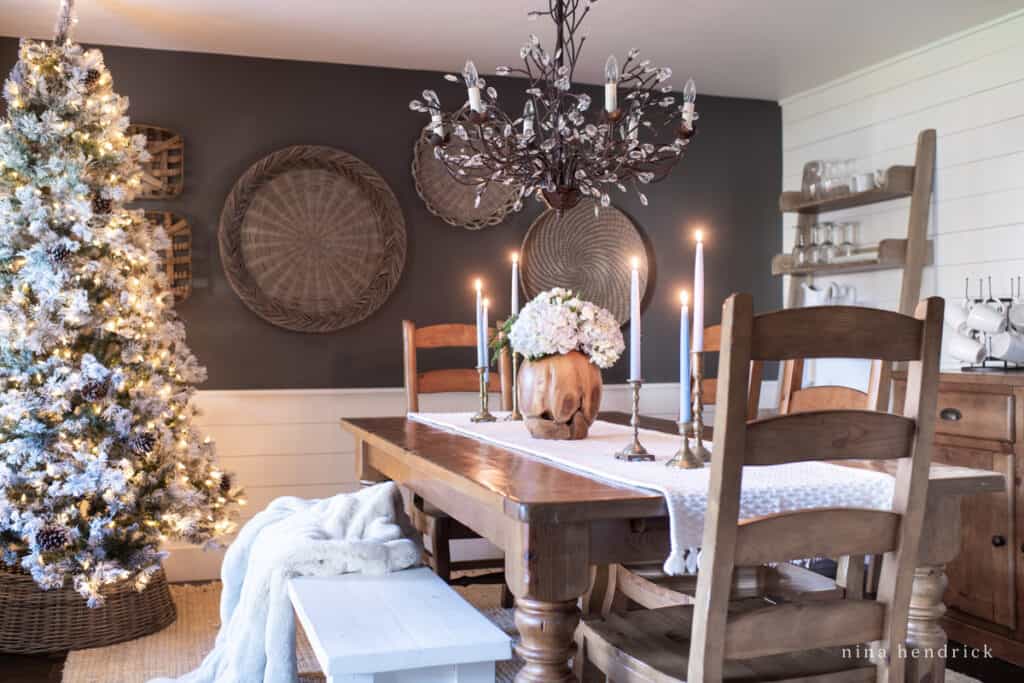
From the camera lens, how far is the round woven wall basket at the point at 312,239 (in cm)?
436

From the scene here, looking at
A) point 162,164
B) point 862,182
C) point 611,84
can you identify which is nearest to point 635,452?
point 611,84

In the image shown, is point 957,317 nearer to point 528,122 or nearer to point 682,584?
point 682,584

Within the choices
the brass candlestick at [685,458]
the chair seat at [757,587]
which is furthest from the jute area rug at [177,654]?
the brass candlestick at [685,458]

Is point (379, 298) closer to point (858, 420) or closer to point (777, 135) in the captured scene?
point (777, 135)

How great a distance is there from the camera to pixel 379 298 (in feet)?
14.8

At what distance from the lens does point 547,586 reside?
5.56 feet

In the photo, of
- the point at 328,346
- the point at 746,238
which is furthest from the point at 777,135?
the point at 328,346

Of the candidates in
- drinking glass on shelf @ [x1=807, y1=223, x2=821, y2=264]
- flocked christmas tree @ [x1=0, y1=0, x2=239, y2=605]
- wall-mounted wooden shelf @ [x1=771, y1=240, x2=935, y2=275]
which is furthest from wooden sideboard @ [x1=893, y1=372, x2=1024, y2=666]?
flocked christmas tree @ [x1=0, y1=0, x2=239, y2=605]

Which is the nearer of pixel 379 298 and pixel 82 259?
pixel 82 259

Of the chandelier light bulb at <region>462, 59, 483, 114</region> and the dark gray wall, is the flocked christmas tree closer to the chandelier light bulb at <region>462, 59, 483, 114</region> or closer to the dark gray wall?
the dark gray wall

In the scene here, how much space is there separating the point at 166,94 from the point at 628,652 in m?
3.48

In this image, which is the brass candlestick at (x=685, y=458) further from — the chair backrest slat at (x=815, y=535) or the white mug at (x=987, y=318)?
the white mug at (x=987, y=318)

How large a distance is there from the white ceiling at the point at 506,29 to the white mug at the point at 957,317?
3.80ft

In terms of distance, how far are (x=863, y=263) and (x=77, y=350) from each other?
3296 mm
